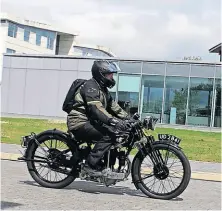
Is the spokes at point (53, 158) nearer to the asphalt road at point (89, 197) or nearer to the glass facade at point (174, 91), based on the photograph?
the asphalt road at point (89, 197)

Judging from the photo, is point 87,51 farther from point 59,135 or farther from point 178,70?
point 59,135

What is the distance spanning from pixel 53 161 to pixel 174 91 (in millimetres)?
26660

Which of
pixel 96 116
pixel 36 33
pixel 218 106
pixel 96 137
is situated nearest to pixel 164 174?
pixel 96 137

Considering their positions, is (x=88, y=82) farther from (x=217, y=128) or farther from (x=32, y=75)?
(x=32, y=75)

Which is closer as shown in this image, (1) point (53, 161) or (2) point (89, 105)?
(2) point (89, 105)

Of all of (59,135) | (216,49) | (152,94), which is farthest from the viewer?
(216,49)

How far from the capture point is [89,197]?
21.4 feet

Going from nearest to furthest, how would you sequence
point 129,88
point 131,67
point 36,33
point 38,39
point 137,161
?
point 137,161 → point 131,67 → point 129,88 → point 36,33 → point 38,39

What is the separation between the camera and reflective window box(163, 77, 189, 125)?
32750 mm

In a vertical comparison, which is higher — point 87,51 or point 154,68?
point 87,51

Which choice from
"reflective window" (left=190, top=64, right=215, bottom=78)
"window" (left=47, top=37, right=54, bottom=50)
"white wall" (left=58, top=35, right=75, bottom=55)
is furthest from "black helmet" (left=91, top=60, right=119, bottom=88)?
"white wall" (left=58, top=35, right=75, bottom=55)

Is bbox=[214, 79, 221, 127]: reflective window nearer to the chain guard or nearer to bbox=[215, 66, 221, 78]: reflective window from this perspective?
bbox=[215, 66, 221, 78]: reflective window

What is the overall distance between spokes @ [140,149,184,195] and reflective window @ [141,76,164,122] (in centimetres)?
2646

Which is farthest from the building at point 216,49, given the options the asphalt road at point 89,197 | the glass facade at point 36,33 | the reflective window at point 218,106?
the asphalt road at point 89,197
